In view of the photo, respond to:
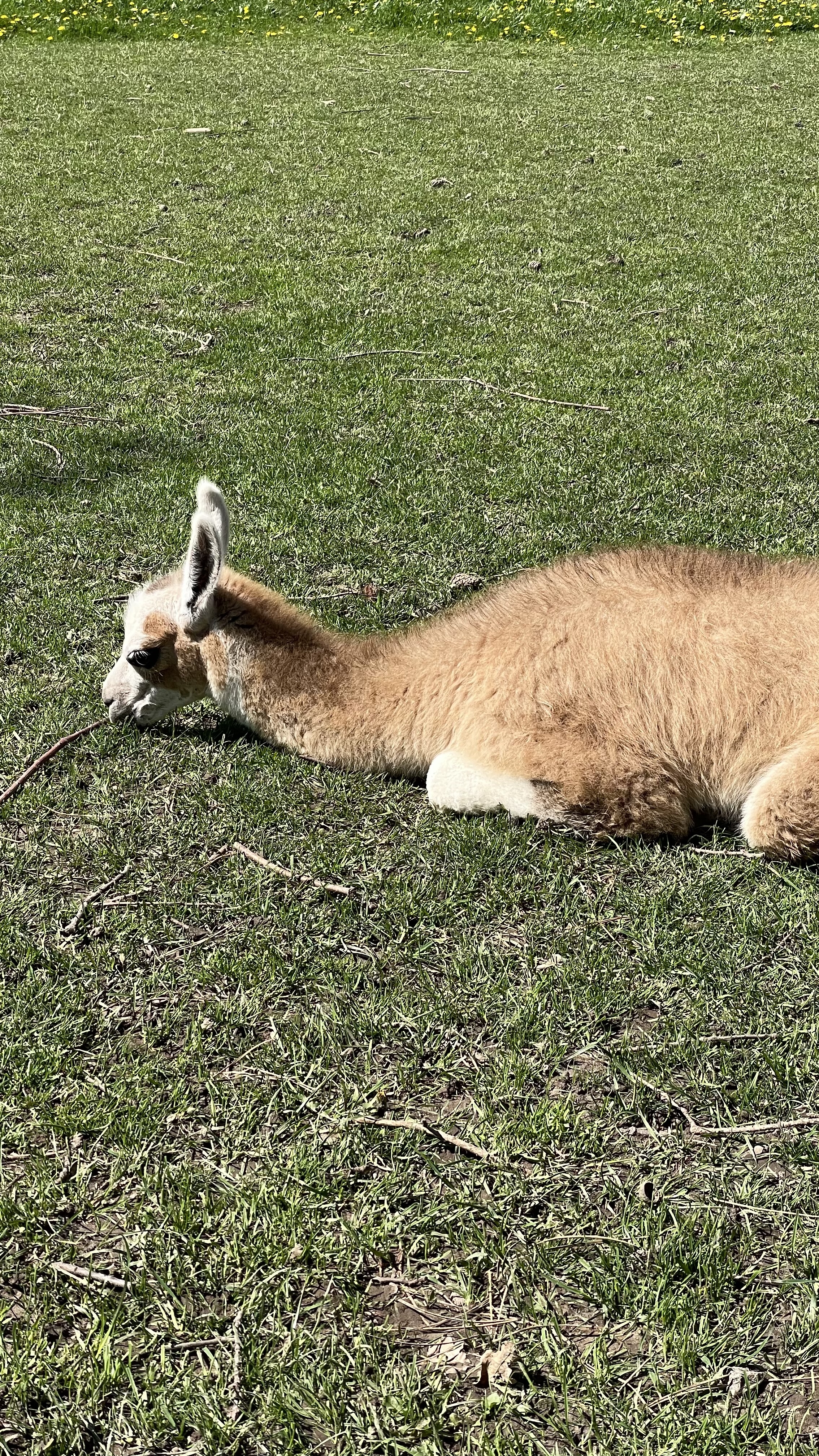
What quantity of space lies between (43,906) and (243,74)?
1833 centimetres

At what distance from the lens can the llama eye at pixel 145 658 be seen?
15.6 feet

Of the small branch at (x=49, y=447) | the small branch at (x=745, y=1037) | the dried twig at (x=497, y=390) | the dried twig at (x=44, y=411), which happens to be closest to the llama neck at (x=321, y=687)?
the small branch at (x=745, y=1037)

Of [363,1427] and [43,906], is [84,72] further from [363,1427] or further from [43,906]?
[363,1427]

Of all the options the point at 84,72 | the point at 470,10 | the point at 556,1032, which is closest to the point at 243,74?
the point at 84,72

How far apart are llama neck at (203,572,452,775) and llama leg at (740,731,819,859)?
1163 mm

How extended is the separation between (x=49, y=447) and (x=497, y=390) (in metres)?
3.01

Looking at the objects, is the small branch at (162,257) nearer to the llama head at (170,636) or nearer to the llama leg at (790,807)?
the llama head at (170,636)

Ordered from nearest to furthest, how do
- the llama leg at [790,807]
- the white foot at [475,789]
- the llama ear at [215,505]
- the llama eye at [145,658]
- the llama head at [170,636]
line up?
the llama leg at [790,807]
the white foot at [475,789]
the llama ear at [215,505]
the llama head at [170,636]
the llama eye at [145,658]

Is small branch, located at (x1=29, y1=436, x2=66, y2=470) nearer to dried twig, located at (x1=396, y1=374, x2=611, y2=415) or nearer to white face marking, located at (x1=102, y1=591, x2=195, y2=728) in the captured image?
dried twig, located at (x1=396, y1=374, x2=611, y2=415)

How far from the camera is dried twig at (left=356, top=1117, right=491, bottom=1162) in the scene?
312 centimetres

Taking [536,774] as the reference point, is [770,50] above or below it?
above

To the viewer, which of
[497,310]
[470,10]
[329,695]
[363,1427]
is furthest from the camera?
[470,10]

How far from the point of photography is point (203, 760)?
4.82 m

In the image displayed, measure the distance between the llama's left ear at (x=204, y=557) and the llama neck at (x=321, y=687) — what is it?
0.09 meters
